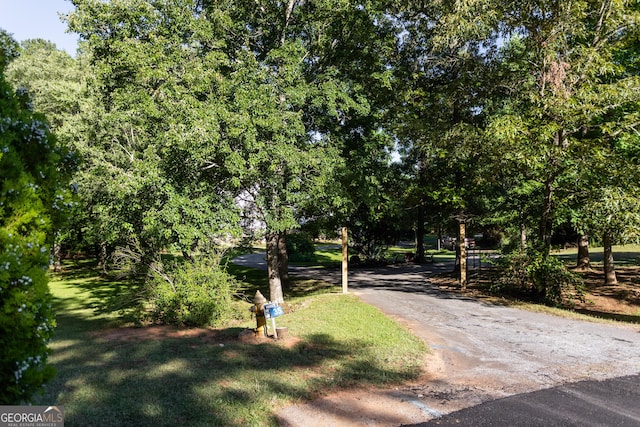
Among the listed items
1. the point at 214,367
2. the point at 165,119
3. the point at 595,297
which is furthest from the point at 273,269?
→ the point at 595,297

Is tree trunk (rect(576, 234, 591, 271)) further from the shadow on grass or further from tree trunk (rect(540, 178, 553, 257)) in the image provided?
the shadow on grass

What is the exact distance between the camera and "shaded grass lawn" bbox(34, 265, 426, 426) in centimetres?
445

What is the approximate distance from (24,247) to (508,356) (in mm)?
7123

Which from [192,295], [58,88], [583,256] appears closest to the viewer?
[192,295]

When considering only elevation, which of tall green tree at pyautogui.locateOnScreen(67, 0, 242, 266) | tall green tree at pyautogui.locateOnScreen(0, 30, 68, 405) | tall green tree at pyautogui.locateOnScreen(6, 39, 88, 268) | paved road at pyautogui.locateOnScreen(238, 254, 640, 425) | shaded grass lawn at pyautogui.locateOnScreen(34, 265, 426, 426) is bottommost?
paved road at pyautogui.locateOnScreen(238, 254, 640, 425)

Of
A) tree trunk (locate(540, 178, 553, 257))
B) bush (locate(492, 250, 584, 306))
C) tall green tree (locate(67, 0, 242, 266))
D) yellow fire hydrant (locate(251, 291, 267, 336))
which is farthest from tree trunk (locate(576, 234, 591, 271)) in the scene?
yellow fire hydrant (locate(251, 291, 267, 336))

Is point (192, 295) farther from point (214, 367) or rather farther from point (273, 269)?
point (273, 269)

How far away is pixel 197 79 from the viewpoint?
443 inches

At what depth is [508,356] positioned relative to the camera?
6965 millimetres

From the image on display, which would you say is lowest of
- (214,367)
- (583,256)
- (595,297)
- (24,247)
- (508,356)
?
(595,297)

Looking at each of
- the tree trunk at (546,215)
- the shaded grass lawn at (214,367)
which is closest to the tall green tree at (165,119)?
the shaded grass lawn at (214,367)

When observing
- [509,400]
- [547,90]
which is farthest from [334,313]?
[547,90]

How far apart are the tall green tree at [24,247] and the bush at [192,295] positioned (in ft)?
22.7

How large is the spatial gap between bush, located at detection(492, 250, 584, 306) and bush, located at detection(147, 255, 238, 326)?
9025 mm
